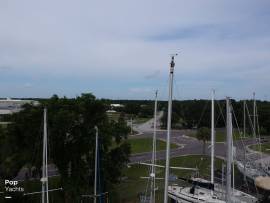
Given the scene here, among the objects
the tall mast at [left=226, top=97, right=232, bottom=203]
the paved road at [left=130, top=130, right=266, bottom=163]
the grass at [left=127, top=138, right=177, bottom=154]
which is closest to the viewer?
the tall mast at [left=226, top=97, right=232, bottom=203]

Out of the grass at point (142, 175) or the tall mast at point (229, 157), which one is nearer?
the tall mast at point (229, 157)

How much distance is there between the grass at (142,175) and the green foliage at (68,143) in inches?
132

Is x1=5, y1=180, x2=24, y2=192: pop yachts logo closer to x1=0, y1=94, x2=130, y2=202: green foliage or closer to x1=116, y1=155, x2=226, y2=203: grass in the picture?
x1=0, y1=94, x2=130, y2=202: green foliage

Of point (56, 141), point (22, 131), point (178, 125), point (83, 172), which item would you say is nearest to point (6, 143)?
point (22, 131)

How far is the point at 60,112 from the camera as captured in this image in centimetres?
3581

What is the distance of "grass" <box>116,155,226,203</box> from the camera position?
39.2m

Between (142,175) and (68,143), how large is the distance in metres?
15.0

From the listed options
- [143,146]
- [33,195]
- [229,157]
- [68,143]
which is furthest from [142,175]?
[143,146]

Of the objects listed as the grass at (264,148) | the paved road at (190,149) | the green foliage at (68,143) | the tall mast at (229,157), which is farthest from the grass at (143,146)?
the tall mast at (229,157)

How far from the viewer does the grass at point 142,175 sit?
39172mm

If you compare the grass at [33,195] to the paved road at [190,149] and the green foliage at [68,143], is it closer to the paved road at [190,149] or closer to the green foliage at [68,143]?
the green foliage at [68,143]

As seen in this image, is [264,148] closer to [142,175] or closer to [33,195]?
[142,175]

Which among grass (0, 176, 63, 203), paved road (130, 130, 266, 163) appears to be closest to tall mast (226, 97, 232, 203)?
grass (0, 176, 63, 203)

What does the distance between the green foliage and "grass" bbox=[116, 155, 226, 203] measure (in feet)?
11.0
